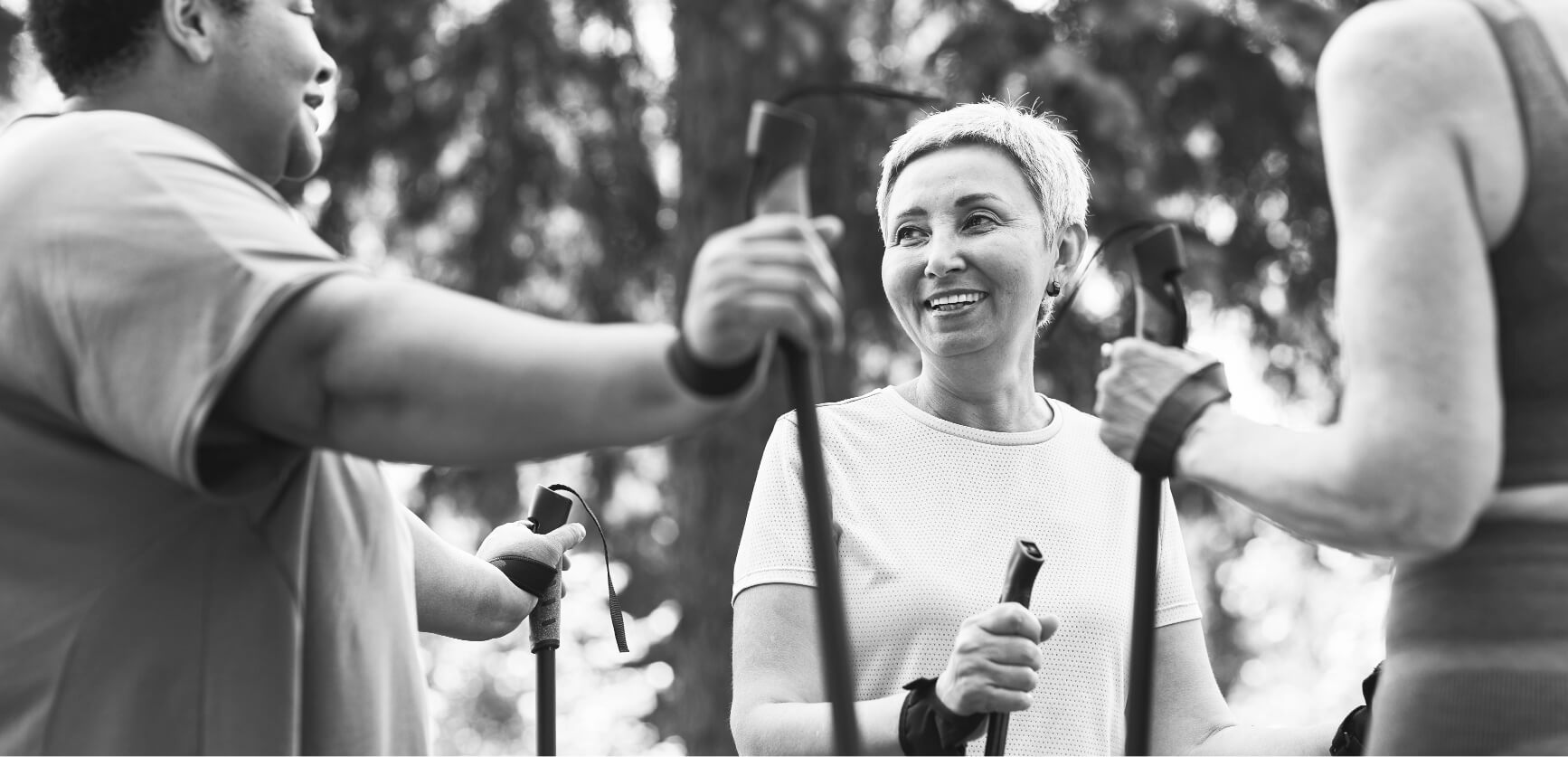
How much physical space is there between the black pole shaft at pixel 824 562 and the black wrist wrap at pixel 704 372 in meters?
0.10

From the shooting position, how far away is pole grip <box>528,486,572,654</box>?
284 cm

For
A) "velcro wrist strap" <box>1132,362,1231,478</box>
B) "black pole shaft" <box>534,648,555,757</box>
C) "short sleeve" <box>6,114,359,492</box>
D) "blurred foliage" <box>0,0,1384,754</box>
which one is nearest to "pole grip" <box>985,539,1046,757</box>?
"velcro wrist strap" <box>1132,362,1231,478</box>

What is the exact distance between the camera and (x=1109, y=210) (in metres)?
7.11

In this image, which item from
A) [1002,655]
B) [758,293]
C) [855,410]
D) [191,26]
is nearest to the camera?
[758,293]

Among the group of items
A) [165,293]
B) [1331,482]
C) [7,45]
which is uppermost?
[7,45]

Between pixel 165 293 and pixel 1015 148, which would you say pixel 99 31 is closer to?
pixel 165 293

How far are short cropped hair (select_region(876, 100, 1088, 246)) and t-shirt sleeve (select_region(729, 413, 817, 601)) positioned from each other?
559mm

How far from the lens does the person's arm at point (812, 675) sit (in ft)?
8.20

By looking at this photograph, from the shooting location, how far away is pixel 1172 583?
3.25m

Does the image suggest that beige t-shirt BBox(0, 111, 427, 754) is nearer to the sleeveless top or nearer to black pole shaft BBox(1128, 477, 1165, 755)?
black pole shaft BBox(1128, 477, 1165, 755)

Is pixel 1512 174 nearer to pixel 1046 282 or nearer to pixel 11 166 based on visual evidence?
pixel 1046 282

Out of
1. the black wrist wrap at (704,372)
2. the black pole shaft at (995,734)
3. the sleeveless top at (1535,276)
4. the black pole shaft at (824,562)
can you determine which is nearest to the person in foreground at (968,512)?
the black pole shaft at (995,734)

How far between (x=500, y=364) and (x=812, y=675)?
1404mm

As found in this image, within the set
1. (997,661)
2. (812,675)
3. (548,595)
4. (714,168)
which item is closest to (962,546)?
(812,675)
